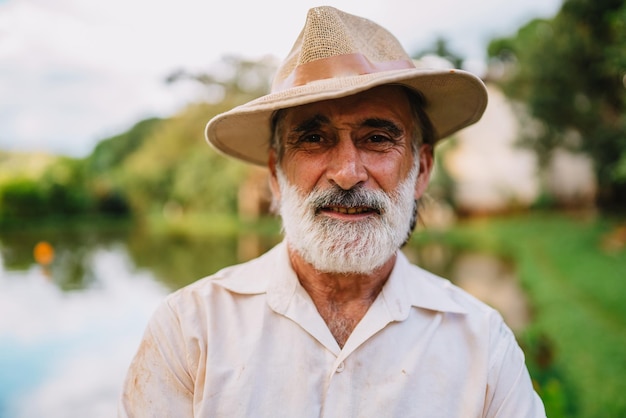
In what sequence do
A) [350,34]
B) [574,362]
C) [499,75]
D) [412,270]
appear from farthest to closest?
[499,75] → [574,362] → [412,270] → [350,34]

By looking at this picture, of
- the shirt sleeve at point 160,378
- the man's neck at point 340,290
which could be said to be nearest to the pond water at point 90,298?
the shirt sleeve at point 160,378

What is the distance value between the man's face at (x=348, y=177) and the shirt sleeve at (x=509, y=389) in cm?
44

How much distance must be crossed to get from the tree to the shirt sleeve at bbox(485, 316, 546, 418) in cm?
1009

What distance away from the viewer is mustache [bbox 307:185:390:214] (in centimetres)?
148

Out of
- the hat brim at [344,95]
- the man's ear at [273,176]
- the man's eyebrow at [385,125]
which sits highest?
the hat brim at [344,95]

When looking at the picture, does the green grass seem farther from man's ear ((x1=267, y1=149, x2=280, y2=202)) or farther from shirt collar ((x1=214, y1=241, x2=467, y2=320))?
man's ear ((x1=267, y1=149, x2=280, y2=202))

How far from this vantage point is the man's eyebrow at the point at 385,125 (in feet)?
4.89

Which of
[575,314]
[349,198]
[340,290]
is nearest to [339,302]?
[340,290]

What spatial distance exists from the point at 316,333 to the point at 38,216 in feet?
31.5

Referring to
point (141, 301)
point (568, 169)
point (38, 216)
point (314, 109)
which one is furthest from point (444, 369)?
point (568, 169)

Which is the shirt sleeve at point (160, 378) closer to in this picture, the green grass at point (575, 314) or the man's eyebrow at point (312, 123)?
the man's eyebrow at point (312, 123)

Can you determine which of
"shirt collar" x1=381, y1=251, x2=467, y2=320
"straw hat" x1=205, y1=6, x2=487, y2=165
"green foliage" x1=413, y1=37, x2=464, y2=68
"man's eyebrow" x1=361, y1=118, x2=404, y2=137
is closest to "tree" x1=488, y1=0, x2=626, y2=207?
"green foliage" x1=413, y1=37, x2=464, y2=68

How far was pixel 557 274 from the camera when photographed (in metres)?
9.41

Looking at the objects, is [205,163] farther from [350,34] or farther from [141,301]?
[350,34]
